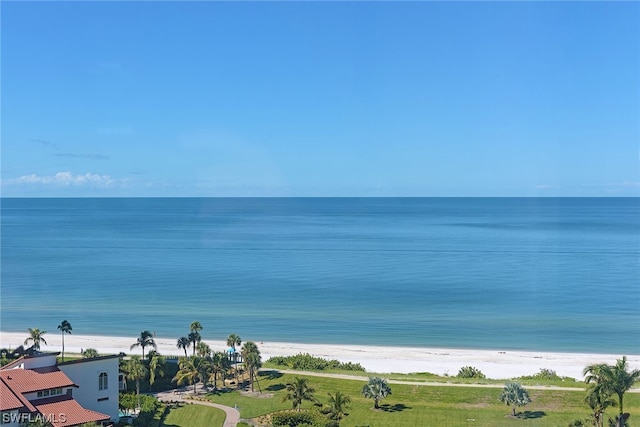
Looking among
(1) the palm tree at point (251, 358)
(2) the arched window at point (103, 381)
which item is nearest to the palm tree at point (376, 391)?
(1) the palm tree at point (251, 358)

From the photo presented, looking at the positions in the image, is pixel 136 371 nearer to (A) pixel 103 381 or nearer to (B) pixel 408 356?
(A) pixel 103 381

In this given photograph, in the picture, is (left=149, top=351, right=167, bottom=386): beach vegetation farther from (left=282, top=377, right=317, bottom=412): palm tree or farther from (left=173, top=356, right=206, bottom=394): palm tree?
(left=282, top=377, right=317, bottom=412): palm tree

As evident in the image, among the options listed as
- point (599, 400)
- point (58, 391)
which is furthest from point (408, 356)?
point (58, 391)

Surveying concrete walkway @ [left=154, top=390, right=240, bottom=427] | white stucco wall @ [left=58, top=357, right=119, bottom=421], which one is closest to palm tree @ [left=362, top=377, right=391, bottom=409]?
concrete walkway @ [left=154, top=390, right=240, bottom=427]

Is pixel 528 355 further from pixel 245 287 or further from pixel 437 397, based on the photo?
pixel 245 287

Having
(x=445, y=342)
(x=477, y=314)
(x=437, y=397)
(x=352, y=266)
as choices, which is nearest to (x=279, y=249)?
(x=352, y=266)
